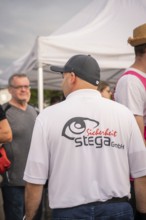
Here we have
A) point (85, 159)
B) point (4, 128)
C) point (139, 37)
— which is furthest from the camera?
point (4, 128)

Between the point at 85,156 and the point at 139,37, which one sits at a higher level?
the point at 139,37

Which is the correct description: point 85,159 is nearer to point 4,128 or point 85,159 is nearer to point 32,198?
point 32,198

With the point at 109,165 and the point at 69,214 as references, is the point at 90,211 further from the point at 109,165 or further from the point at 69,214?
the point at 109,165

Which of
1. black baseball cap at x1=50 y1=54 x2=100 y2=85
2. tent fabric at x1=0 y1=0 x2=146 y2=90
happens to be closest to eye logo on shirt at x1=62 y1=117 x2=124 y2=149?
black baseball cap at x1=50 y1=54 x2=100 y2=85

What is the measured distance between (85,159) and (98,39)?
3.71 metres

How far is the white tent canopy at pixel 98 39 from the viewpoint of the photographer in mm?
4977

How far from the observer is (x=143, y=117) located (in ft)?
7.55

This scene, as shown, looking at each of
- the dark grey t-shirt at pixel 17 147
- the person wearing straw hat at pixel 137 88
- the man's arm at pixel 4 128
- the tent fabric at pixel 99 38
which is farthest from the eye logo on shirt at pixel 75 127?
the tent fabric at pixel 99 38

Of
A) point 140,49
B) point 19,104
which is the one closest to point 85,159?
point 140,49

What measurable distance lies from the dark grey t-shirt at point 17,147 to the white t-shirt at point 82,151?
1754mm

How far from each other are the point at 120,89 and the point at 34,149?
0.69 meters

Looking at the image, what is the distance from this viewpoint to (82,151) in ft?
Result: 6.29

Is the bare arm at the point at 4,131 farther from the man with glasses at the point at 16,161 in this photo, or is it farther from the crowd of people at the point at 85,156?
the crowd of people at the point at 85,156

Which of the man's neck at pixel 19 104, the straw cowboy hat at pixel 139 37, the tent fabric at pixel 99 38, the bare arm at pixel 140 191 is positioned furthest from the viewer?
the tent fabric at pixel 99 38
